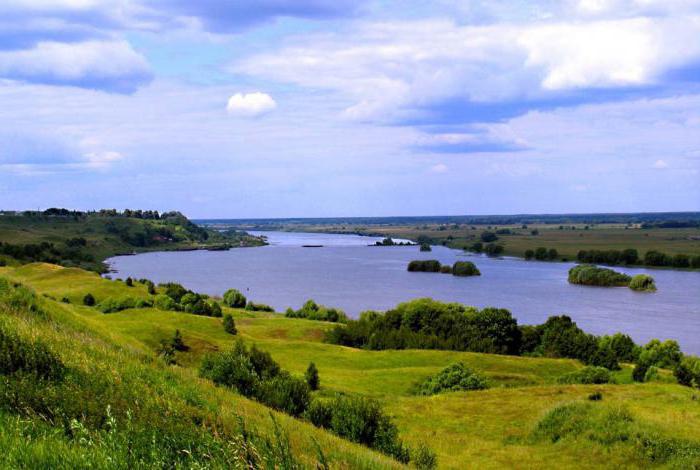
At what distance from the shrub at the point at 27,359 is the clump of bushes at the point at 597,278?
127512 millimetres

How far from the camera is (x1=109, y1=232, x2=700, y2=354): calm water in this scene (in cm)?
8688

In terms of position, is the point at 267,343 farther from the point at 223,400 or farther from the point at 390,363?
the point at 223,400

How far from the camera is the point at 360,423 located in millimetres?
18406

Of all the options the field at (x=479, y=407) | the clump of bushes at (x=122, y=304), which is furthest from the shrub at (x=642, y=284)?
the clump of bushes at (x=122, y=304)

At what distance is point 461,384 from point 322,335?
103 feet

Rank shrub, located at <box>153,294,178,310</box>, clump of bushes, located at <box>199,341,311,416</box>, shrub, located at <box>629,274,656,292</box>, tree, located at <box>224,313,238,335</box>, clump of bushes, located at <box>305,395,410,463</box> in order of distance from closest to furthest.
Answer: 1. clump of bushes, located at <box>305,395,410,463</box>
2. clump of bushes, located at <box>199,341,311,416</box>
3. tree, located at <box>224,313,238,335</box>
4. shrub, located at <box>153,294,178,310</box>
5. shrub, located at <box>629,274,656,292</box>

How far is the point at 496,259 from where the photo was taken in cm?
18875

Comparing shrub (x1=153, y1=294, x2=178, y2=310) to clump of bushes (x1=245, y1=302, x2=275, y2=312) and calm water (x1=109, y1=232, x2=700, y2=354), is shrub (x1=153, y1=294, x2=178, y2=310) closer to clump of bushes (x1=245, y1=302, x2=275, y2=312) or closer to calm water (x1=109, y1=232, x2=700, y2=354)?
clump of bushes (x1=245, y1=302, x2=275, y2=312)

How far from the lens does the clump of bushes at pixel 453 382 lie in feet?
142

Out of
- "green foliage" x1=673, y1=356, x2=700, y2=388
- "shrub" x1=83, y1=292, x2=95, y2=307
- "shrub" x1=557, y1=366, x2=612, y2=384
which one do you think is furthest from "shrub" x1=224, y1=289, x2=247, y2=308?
"green foliage" x1=673, y1=356, x2=700, y2=388

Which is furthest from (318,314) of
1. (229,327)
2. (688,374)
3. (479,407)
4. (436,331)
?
(479,407)

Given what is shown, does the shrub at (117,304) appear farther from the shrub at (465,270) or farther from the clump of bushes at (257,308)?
the shrub at (465,270)

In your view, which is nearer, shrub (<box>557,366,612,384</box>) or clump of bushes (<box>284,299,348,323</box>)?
shrub (<box>557,366,612,384</box>)

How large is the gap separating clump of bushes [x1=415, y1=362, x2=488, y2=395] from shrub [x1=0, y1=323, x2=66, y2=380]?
3601 centimetres
